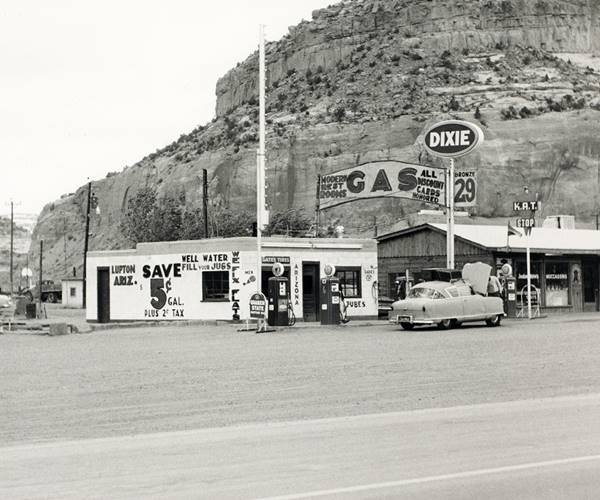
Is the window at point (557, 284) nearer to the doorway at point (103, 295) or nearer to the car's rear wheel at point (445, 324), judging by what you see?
the car's rear wheel at point (445, 324)

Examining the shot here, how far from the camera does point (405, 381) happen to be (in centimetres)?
1634

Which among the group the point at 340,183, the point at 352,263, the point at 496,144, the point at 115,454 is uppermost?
the point at 496,144

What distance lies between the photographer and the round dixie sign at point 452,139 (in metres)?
38.8

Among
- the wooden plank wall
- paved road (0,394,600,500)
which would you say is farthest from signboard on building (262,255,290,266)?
paved road (0,394,600,500)

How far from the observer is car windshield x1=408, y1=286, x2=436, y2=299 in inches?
1224

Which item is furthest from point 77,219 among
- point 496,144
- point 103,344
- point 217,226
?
point 103,344

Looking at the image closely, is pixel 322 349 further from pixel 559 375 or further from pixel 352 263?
pixel 352 263

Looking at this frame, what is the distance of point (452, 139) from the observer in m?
39.0

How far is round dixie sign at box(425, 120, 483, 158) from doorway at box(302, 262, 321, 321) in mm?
6988

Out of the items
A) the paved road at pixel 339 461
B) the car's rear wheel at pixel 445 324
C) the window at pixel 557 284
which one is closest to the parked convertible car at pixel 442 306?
the car's rear wheel at pixel 445 324

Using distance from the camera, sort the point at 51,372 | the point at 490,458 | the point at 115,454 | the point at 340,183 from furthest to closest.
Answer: the point at 340,183 → the point at 51,372 → the point at 115,454 → the point at 490,458

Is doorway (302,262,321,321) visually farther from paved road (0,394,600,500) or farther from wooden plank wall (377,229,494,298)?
paved road (0,394,600,500)

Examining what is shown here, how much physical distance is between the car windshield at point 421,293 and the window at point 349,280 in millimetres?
7043

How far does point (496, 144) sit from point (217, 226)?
29.5 meters
